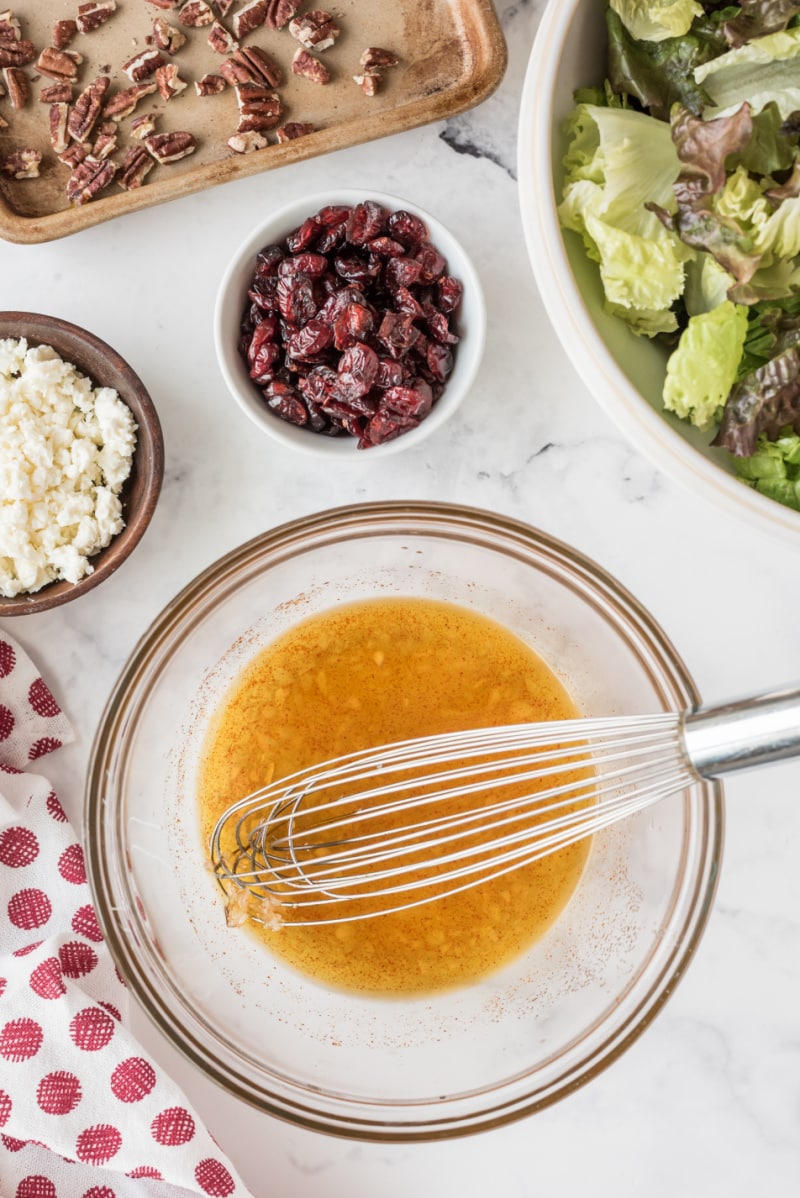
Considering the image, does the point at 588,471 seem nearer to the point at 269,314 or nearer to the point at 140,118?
the point at 269,314

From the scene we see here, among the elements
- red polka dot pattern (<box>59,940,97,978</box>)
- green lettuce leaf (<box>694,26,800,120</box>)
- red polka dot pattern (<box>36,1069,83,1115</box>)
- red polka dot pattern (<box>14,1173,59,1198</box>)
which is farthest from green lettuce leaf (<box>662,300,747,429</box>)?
red polka dot pattern (<box>14,1173,59,1198</box>)

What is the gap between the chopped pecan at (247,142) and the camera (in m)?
1.26

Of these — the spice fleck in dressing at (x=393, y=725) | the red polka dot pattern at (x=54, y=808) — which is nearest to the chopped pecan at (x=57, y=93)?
the spice fleck in dressing at (x=393, y=725)

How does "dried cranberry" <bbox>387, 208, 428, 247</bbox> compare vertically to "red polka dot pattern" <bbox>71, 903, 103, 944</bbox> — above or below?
above

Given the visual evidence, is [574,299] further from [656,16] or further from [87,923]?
[87,923]

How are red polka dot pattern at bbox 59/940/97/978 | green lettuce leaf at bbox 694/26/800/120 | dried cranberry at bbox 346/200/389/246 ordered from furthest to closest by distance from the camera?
red polka dot pattern at bbox 59/940/97/978 → dried cranberry at bbox 346/200/389/246 → green lettuce leaf at bbox 694/26/800/120

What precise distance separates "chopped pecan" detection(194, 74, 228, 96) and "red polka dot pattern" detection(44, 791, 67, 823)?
94 centimetres

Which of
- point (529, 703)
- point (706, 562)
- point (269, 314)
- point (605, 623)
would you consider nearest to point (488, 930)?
point (529, 703)

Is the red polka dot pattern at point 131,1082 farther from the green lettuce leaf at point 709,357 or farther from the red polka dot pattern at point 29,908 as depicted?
the green lettuce leaf at point 709,357

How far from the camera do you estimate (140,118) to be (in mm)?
1280

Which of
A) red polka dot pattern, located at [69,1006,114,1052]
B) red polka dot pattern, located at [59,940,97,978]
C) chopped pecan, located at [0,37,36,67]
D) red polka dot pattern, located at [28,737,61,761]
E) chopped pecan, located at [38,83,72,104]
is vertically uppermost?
chopped pecan, located at [0,37,36,67]

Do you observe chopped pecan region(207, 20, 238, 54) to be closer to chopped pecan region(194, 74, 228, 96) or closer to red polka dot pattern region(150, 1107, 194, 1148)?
chopped pecan region(194, 74, 228, 96)

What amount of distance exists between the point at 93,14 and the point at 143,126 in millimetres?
162

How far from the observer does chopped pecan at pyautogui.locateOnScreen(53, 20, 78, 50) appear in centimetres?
127
